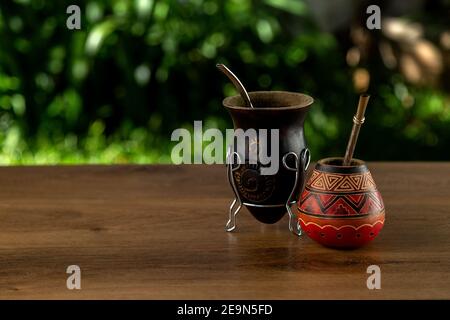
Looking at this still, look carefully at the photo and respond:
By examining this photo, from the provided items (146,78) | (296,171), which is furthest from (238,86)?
(146,78)

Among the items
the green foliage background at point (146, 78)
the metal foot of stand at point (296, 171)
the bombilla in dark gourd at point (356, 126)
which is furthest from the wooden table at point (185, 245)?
the green foliage background at point (146, 78)

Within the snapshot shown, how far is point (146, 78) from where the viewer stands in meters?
2.75

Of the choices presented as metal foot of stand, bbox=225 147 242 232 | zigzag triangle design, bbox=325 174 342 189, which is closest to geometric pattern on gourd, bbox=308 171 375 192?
zigzag triangle design, bbox=325 174 342 189

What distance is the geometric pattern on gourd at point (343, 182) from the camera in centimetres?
99

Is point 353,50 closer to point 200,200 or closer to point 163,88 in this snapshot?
point 163,88

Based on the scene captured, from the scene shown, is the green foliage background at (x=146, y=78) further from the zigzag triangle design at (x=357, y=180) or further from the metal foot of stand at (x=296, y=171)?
the zigzag triangle design at (x=357, y=180)

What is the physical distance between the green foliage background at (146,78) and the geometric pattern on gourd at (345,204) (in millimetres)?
1658

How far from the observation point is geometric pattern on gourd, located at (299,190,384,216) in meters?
0.99

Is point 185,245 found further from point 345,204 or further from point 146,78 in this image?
point 146,78

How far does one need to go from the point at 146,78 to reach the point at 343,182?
1.83m

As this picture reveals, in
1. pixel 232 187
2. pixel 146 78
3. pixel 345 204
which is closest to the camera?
pixel 345 204

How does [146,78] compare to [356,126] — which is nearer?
[356,126]

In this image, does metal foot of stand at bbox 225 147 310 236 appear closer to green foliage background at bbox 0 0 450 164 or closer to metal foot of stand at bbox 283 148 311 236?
metal foot of stand at bbox 283 148 311 236
